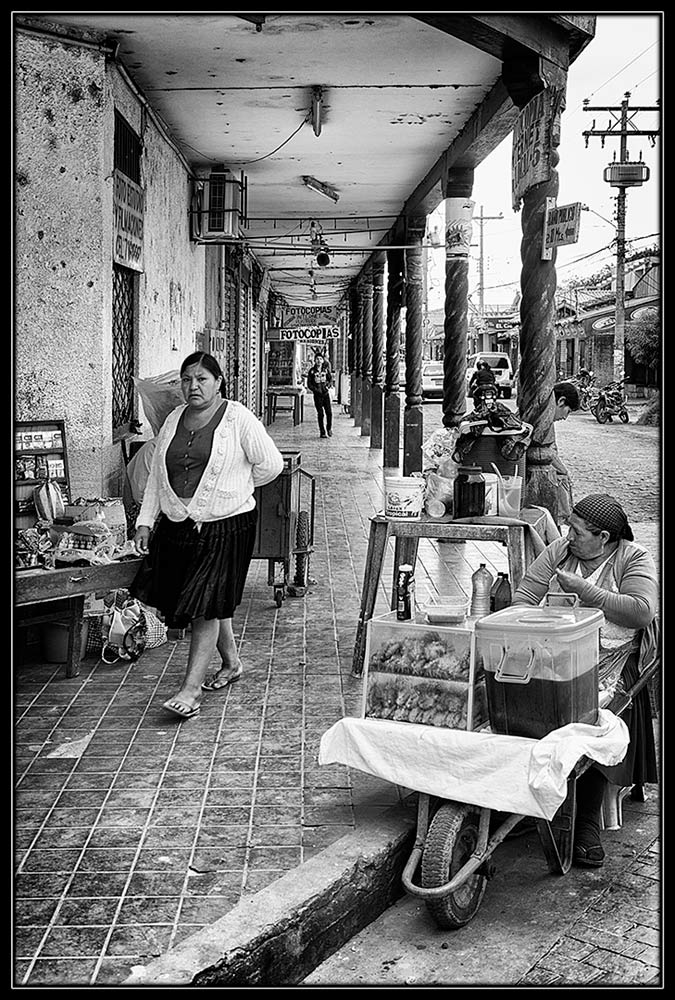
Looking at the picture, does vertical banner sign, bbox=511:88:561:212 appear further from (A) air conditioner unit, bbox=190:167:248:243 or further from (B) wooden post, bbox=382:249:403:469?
(B) wooden post, bbox=382:249:403:469

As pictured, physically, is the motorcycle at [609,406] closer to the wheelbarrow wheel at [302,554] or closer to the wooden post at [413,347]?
the wooden post at [413,347]

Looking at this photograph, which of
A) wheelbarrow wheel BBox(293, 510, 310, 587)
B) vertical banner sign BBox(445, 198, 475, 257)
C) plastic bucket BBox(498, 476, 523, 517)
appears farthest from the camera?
vertical banner sign BBox(445, 198, 475, 257)

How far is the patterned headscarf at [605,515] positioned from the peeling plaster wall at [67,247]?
3.61 m

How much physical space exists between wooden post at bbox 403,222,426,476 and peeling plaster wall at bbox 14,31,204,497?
7.77m

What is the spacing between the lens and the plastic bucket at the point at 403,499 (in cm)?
570

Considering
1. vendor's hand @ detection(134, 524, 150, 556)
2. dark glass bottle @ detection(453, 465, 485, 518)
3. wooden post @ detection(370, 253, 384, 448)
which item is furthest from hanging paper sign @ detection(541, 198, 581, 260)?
wooden post @ detection(370, 253, 384, 448)

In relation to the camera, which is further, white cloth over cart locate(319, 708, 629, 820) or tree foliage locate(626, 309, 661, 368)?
tree foliage locate(626, 309, 661, 368)

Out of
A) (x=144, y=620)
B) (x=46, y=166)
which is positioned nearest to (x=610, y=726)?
(x=144, y=620)

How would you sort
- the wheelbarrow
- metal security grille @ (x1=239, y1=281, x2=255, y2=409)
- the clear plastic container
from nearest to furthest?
the wheelbarrow
the clear plastic container
metal security grille @ (x1=239, y1=281, x2=255, y2=409)

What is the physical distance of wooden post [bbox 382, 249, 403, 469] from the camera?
16.7 metres

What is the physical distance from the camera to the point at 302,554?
8.11 meters

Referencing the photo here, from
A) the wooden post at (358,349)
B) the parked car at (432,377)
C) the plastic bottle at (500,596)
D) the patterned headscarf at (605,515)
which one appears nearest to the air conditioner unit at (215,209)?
the plastic bottle at (500,596)

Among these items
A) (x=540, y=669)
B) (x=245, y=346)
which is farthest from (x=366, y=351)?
(x=540, y=669)

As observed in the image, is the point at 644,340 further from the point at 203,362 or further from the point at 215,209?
the point at 203,362
